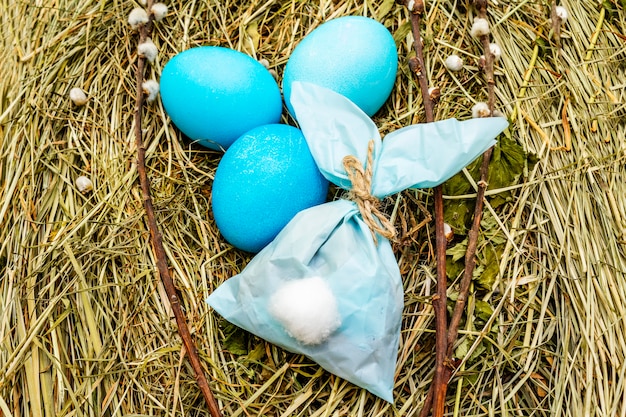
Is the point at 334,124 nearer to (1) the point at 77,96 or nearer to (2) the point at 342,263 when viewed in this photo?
(2) the point at 342,263

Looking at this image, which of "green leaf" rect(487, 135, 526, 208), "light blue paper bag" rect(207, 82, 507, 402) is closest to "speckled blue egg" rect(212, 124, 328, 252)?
"light blue paper bag" rect(207, 82, 507, 402)

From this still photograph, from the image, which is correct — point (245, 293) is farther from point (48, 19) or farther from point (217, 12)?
point (48, 19)

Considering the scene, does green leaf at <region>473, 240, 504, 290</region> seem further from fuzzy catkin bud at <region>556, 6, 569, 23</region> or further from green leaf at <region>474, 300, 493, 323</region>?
fuzzy catkin bud at <region>556, 6, 569, 23</region>

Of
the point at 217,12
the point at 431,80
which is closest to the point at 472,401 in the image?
the point at 431,80

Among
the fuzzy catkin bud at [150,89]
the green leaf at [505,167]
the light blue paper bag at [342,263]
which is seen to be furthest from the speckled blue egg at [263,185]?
the green leaf at [505,167]

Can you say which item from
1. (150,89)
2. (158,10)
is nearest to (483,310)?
(150,89)
